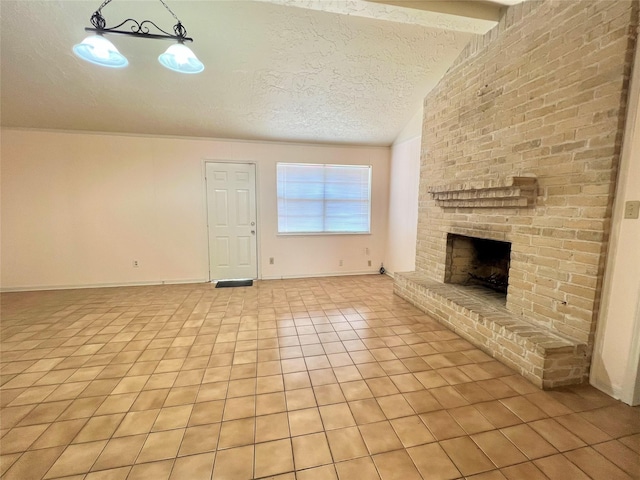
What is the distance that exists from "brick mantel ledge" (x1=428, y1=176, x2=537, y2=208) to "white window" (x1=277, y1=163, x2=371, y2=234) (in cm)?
186

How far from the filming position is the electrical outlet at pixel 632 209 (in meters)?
1.67

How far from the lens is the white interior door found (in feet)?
14.8

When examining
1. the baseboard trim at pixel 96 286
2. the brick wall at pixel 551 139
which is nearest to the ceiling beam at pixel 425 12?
the brick wall at pixel 551 139

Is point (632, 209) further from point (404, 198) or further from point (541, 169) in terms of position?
point (404, 198)

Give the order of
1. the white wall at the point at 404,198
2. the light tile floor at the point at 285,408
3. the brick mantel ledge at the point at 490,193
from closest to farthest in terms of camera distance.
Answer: the light tile floor at the point at 285,408 → the brick mantel ledge at the point at 490,193 → the white wall at the point at 404,198

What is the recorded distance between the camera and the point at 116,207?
4246 mm

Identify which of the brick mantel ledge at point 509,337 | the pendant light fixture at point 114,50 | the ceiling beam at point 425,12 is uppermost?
the ceiling beam at point 425,12

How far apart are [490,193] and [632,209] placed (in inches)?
36.6

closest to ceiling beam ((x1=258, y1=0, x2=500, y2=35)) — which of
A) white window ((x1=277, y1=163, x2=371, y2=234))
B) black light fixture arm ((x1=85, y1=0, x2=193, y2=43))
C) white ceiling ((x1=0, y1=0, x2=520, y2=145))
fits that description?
white ceiling ((x1=0, y1=0, x2=520, y2=145))

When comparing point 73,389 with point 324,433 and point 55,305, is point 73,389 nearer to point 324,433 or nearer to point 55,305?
point 324,433

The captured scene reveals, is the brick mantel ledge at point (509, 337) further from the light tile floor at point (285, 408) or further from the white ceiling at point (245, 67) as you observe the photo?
the white ceiling at point (245, 67)

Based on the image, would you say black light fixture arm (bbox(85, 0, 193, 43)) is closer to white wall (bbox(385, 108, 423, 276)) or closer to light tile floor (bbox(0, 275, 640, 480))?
light tile floor (bbox(0, 275, 640, 480))

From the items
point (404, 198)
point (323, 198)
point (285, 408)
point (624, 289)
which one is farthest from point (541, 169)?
point (323, 198)

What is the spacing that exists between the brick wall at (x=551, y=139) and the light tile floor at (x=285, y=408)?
2.40 ft
